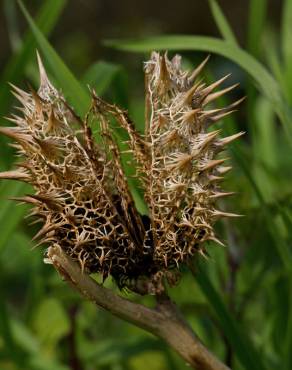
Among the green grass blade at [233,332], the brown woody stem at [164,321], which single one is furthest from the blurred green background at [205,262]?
the brown woody stem at [164,321]

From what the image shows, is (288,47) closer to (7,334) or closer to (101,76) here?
(101,76)

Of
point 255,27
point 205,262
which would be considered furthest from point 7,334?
point 255,27

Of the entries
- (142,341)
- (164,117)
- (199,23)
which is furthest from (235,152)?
(199,23)

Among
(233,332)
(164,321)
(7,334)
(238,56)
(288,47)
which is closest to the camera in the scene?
(164,321)

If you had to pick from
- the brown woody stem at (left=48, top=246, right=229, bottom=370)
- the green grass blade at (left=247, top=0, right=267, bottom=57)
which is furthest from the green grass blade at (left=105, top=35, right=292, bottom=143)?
the brown woody stem at (left=48, top=246, right=229, bottom=370)

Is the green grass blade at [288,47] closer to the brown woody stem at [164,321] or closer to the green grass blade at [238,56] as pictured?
the green grass blade at [238,56]
